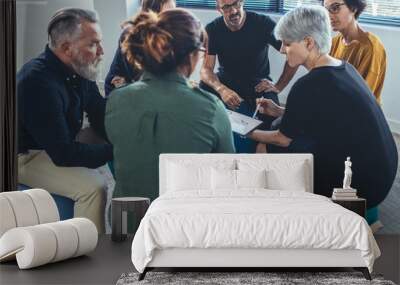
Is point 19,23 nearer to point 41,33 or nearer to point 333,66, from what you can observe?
point 41,33

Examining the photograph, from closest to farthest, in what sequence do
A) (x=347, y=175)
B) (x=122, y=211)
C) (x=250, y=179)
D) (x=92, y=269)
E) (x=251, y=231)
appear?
(x=251, y=231)
(x=92, y=269)
(x=250, y=179)
(x=122, y=211)
(x=347, y=175)

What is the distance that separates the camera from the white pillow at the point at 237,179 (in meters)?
7.48

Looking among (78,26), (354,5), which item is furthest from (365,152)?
(78,26)

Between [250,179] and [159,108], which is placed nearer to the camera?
[250,179]

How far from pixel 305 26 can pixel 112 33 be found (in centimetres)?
211

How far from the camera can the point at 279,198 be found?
6.57 m

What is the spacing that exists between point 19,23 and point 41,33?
0.27 m

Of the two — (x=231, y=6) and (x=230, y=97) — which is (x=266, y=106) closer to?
(x=230, y=97)

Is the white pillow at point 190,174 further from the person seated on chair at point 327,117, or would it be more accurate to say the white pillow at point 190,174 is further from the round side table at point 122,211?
the person seated on chair at point 327,117

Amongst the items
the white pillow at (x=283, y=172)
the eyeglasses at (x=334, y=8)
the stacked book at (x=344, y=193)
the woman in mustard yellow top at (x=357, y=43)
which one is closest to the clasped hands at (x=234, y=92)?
the white pillow at (x=283, y=172)

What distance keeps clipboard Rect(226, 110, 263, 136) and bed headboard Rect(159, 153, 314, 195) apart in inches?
12.5

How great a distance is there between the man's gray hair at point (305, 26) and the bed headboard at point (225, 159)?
1.21 meters

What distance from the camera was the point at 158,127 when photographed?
8.17m

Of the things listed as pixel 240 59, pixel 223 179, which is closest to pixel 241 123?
pixel 240 59
